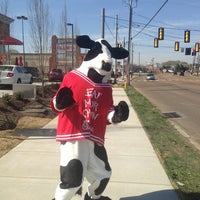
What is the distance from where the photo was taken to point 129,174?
5062 mm

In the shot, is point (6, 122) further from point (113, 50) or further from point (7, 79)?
point (7, 79)

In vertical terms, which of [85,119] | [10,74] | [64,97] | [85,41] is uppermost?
[85,41]

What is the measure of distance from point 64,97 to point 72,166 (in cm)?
60

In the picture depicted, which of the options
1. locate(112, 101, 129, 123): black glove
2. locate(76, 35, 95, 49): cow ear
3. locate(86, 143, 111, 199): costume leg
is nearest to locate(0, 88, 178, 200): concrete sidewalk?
locate(86, 143, 111, 199): costume leg

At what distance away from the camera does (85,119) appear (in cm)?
330

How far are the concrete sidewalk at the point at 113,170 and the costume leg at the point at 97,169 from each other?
2.11ft

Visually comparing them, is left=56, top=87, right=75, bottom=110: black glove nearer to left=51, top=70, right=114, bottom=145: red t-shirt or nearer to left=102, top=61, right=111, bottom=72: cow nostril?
left=51, top=70, right=114, bottom=145: red t-shirt

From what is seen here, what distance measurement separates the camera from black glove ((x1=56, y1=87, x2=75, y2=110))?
3.15 m

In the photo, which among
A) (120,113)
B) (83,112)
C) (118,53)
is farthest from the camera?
(118,53)

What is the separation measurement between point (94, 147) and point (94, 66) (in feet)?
2.41

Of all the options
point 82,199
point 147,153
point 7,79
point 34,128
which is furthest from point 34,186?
point 7,79

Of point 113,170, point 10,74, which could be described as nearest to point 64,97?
point 113,170

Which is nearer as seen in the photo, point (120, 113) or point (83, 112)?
point (83, 112)

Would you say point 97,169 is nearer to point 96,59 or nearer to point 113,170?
point 96,59
